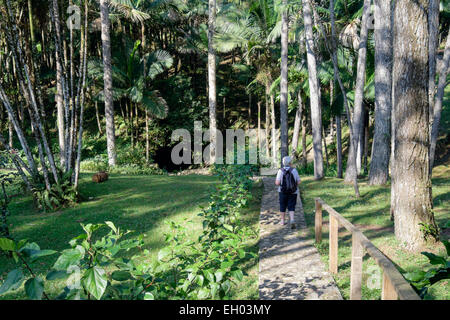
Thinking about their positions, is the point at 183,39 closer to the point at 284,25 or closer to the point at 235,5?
the point at 235,5

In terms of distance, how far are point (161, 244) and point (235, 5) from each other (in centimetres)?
2401

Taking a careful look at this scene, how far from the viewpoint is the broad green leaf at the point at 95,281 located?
1.64m

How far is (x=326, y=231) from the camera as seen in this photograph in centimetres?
743

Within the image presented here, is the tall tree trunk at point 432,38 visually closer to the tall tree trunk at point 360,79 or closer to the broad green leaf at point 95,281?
the tall tree trunk at point 360,79

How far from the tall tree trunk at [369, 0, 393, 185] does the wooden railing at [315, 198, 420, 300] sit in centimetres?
692

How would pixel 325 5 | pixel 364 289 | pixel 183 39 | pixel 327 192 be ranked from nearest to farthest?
1. pixel 364 289
2. pixel 327 192
3. pixel 325 5
4. pixel 183 39

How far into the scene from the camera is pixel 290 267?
5289 millimetres

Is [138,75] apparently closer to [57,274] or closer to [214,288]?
[214,288]

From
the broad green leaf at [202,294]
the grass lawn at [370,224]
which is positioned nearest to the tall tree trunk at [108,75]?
the grass lawn at [370,224]

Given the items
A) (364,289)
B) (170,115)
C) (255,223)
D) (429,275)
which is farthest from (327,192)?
(170,115)

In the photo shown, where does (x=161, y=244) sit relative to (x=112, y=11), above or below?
below

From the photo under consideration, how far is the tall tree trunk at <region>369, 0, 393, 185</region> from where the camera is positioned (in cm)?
1137

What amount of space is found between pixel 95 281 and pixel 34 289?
0.88ft

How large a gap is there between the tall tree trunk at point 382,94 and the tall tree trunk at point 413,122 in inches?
255
